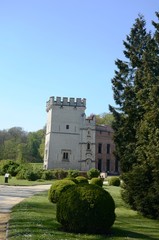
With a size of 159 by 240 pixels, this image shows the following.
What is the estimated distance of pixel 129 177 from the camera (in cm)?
1823

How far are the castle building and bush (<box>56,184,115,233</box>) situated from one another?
5371 centimetres

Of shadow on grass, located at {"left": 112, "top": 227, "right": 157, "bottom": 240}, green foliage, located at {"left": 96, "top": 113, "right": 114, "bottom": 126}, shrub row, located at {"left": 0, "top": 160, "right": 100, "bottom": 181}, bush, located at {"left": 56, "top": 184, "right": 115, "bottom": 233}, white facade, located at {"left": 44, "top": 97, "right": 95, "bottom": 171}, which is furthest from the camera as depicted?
green foliage, located at {"left": 96, "top": 113, "right": 114, "bottom": 126}

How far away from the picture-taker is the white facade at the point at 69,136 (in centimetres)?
6481

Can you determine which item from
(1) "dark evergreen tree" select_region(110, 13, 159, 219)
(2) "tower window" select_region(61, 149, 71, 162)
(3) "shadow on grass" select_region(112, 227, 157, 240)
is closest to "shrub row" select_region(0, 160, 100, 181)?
(2) "tower window" select_region(61, 149, 71, 162)

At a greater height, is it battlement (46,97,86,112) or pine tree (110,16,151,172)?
battlement (46,97,86,112)

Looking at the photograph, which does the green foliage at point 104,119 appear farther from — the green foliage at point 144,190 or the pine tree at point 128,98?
the green foliage at point 144,190

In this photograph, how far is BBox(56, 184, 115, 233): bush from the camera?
1030 cm

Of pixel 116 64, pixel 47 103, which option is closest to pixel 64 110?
pixel 47 103

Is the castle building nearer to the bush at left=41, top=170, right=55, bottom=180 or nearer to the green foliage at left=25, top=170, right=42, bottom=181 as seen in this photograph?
the bush at left=41, top=170, right=55, bottom=180

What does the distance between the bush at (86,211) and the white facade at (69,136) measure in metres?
53.7

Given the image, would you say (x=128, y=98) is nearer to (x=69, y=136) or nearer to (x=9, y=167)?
(x=9, y=167)

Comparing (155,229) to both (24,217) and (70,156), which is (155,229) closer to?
(24,217)

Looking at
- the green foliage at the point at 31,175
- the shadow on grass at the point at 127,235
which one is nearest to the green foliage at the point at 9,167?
the green foliage at the point at 31,175

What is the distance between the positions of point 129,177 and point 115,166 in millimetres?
58030
